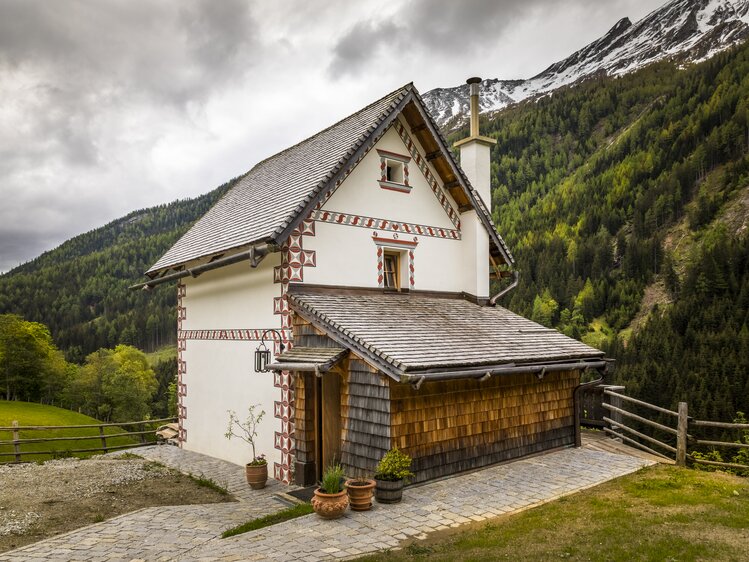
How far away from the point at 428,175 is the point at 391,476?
902cm

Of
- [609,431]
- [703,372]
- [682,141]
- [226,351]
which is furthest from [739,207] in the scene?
[226,351]

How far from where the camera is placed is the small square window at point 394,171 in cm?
1488

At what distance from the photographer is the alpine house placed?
10.8 meters

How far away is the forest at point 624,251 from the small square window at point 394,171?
45.0m

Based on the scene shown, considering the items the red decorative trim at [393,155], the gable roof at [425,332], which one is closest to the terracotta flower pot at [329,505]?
the gable roof at [425,332]

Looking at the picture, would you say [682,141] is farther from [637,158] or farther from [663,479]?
[663,479]

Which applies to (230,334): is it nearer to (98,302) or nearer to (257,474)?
(257,474)

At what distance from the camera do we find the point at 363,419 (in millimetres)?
10656

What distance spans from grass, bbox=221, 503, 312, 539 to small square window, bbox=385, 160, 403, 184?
8.87 meters

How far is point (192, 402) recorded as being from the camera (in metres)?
16.6

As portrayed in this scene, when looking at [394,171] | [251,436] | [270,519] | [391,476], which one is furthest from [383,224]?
[270,519]

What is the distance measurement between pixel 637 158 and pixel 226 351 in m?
126

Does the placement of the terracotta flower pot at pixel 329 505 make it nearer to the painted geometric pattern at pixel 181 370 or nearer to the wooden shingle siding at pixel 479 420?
the wooden shingle siding at pixel 479 420

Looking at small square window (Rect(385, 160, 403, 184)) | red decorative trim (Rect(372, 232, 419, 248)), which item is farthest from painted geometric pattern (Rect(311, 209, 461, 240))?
small square window (Rect(385, 160, 403, 184))
